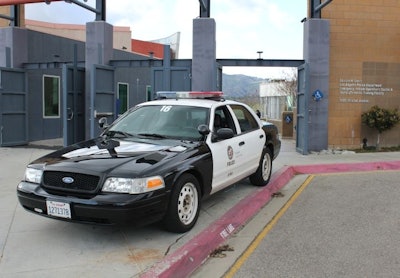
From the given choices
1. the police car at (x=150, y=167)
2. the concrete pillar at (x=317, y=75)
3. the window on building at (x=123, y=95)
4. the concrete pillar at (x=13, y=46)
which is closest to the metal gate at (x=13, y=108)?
the concrete pillar at (x=13, y=46)

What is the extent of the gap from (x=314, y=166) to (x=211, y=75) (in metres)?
4.22

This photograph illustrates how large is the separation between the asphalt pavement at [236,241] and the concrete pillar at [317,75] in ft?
18.8

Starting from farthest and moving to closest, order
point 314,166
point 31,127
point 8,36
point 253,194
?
1. point 31,127
2. point 8,36
3. point 314,166
4. point 253,194

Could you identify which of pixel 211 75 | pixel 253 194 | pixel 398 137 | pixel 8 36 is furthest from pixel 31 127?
pixel 398 137

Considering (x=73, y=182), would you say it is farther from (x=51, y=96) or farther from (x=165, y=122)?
(x=51, y=96)

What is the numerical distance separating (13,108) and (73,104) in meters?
2.20

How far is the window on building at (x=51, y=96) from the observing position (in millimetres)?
17500

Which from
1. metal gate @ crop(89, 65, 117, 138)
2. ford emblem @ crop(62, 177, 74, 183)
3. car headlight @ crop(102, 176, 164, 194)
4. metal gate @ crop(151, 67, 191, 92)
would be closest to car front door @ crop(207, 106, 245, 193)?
car headlight @ crop(102, 176, 164, 194)

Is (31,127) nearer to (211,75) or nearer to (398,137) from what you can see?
(211,75)

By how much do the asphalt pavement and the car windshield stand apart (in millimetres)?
1223

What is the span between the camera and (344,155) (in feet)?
42.9

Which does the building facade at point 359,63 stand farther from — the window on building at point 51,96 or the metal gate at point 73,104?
the window on building at point 51,96

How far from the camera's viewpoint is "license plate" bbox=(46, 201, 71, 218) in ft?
15.5

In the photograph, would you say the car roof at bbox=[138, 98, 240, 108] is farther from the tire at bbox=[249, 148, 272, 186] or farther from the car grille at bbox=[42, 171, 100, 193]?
the car grille at bbox=[42, 171, 100, 193]
